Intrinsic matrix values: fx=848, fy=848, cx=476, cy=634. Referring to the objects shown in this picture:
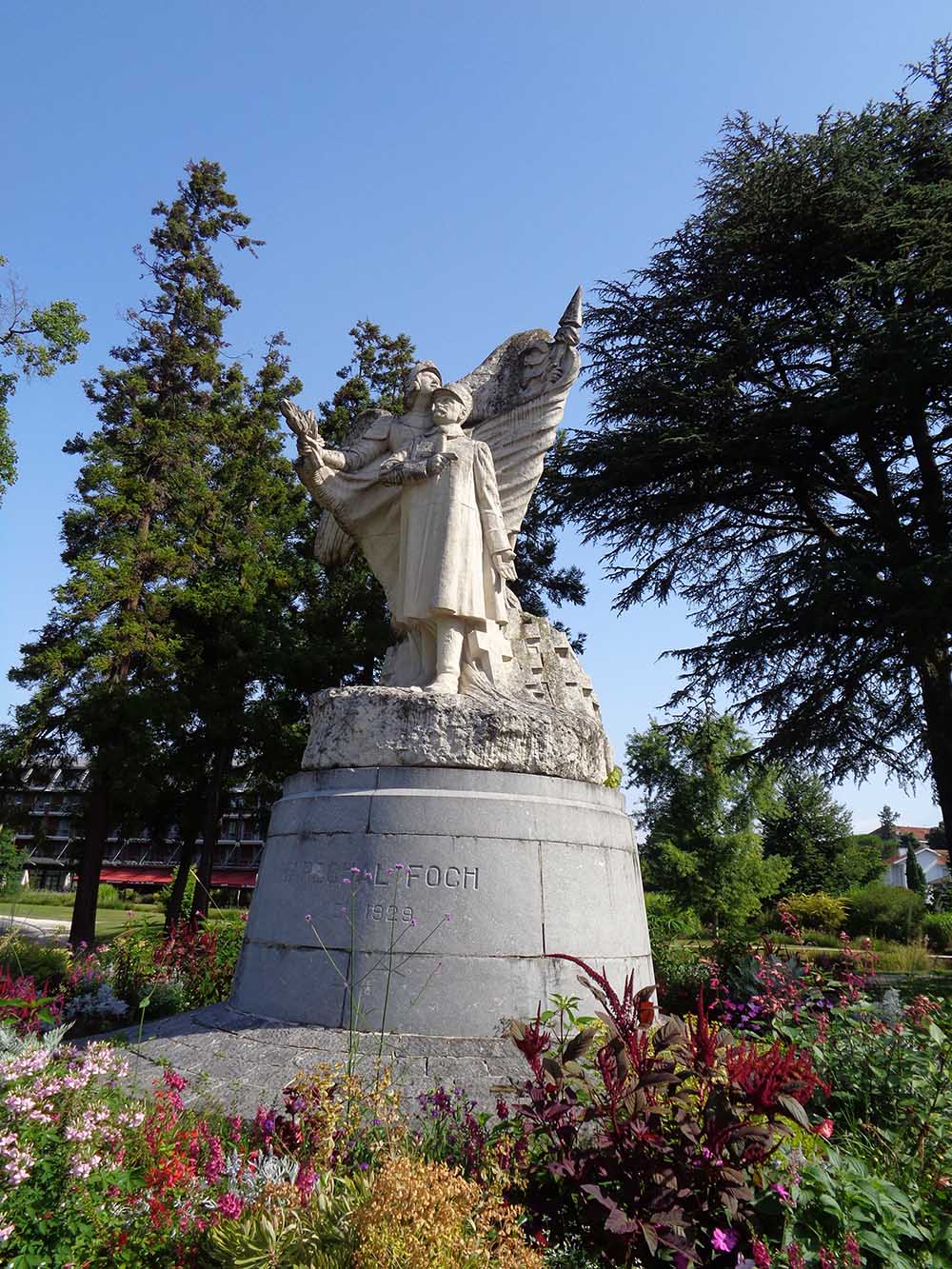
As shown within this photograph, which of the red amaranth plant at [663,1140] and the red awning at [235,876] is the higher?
the red awning at [235,876]

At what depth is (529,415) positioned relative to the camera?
826 centimetres

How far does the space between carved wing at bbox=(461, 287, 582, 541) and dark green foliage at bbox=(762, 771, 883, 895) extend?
3155 cm

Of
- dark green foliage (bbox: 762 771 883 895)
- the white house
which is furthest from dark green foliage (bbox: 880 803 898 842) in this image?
dark green foliage (bbox: 762 771 883 895)

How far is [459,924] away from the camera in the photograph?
17.8 feet

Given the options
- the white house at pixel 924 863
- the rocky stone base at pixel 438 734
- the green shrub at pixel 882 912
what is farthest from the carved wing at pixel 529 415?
the white house at pixel 924 863

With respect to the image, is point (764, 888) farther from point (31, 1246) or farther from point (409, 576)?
point (31, 1246)

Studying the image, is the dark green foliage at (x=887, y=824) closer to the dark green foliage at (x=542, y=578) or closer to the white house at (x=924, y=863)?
the white house at (x=924, y=863)

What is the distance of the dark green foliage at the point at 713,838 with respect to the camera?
21.9 m

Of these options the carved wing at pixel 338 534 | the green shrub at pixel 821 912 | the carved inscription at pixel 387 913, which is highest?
the carved wing at pixel 338 534

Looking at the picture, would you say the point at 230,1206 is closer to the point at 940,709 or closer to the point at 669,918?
the point at 940,709

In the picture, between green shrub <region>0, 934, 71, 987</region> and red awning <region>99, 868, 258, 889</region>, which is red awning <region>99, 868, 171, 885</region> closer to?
red awning <region>99, 868, 258, 889</region>

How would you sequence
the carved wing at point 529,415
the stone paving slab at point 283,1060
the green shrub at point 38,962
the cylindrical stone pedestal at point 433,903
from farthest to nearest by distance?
the green shrub at point 38,962 < the carved wing at point 529,415 < the cylindrical stone pedestal at point 433,903 < the stone paving slab at point 283,1060

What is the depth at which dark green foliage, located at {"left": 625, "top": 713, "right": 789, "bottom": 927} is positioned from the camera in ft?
72.0

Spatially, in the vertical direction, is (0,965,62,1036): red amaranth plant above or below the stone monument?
below
